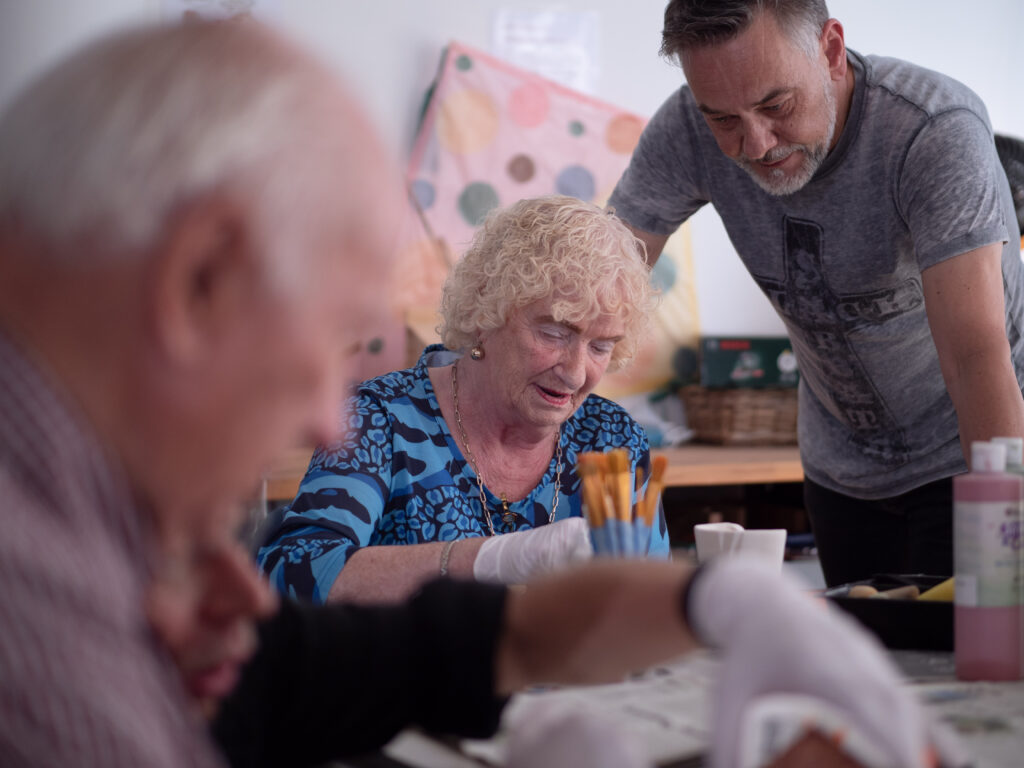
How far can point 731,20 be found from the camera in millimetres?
1656

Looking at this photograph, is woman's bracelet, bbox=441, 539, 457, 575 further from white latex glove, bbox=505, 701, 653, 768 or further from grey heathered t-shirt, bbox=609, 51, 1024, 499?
grey heathered t-shirt, bbox=609, 51, 1024, 499

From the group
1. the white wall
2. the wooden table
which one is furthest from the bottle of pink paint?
the white wall

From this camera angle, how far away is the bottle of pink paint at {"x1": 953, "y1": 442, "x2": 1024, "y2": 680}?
1.03 metres

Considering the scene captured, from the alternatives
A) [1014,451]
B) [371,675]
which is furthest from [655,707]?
[1014,451]

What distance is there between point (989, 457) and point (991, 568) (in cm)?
11

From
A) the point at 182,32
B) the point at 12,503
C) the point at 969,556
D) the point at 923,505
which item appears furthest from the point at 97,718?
the point at 923,505

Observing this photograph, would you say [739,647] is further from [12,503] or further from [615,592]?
[12,503]

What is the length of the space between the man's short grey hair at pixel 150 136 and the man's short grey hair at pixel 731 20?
127 cm

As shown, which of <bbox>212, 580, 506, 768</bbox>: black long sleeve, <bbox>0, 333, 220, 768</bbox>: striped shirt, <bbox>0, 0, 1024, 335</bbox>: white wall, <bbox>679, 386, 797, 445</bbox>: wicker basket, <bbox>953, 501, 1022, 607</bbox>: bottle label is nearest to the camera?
<bbox>0, 333, 220, 768</bbox>: striped shirt

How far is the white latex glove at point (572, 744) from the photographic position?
0.59m

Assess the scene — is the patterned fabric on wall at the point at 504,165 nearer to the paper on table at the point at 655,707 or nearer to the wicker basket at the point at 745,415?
the wicker basket at the point at 745,415

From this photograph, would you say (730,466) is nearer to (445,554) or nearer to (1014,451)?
(445,554)

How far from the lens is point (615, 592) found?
76cm

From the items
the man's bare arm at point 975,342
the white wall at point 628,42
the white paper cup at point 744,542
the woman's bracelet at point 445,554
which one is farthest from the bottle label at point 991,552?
the white wall at point 628,42
